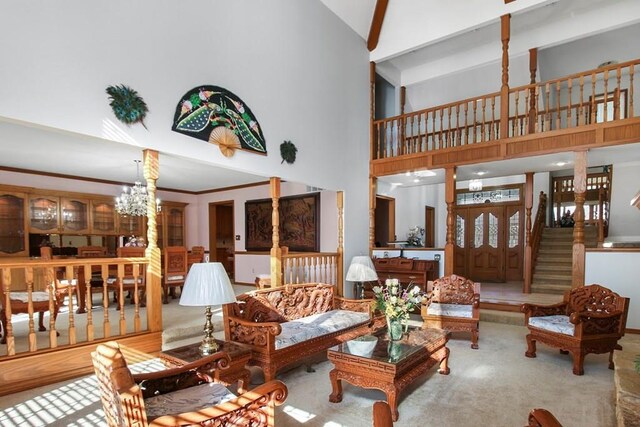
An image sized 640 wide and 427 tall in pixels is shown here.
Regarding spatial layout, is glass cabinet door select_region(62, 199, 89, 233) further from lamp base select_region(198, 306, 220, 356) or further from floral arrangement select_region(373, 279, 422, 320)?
floral arrangement select_region(373, 279, 422, 320)

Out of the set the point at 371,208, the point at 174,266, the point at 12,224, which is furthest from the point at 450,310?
the point at 12,224

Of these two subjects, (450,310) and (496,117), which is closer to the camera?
(450,310)

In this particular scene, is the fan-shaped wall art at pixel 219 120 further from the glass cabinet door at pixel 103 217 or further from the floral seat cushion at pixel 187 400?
the glass cabinet door at pixel 103 217

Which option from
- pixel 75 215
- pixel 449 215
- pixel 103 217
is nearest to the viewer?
pixel 449 215

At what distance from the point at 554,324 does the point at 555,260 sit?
4843 millimetres

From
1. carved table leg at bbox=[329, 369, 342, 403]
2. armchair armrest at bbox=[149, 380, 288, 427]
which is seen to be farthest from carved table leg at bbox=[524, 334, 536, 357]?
armchair armrest at bbox=[149, 380, 288, 427]

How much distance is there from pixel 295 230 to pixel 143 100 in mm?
4360

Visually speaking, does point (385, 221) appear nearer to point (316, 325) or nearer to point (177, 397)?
point (316, 325)

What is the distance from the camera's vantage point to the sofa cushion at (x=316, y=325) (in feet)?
11.0

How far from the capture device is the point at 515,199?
8641 millimetres

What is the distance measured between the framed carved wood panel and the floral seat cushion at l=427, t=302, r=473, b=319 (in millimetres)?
2838

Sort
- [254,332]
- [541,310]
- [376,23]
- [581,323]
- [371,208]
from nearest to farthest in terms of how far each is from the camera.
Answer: [254,332] → [581,323] → [541,310] → [376,23] → [371,208]

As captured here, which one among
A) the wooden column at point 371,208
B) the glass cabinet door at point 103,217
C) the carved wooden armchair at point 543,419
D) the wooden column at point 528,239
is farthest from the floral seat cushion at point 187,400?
the glass cabinet door at point 103,217

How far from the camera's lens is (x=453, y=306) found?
4641mm
